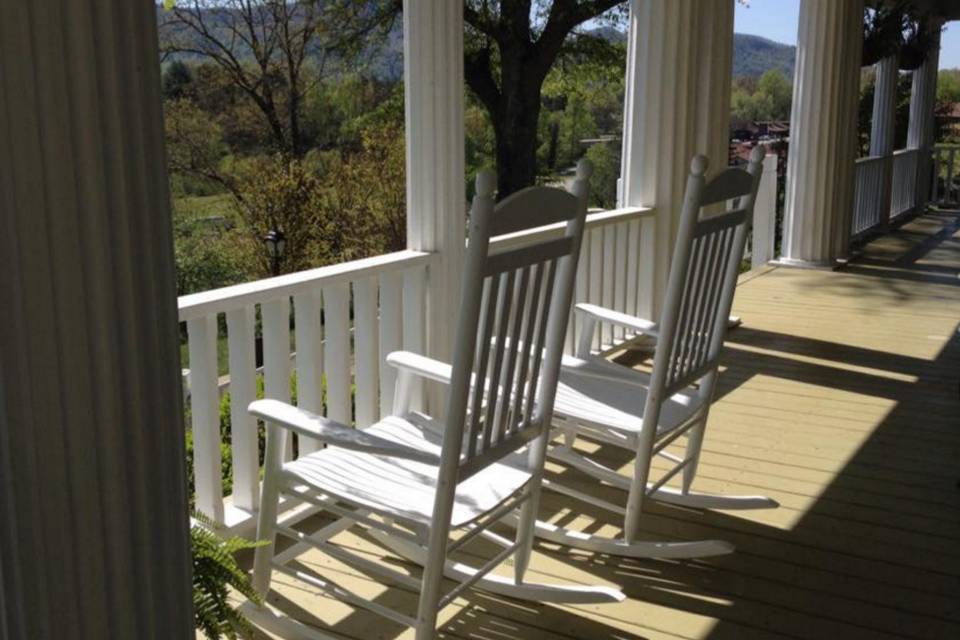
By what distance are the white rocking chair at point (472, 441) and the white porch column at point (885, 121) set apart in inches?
346

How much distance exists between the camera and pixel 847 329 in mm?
5914

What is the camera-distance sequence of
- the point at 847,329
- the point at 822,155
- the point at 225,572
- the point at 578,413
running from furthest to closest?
the point at 822,155
the point at 847,329
the point at 578,413
the point at 225,572

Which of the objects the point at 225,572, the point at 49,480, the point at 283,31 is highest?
the point at 283,31

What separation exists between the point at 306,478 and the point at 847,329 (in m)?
4.39

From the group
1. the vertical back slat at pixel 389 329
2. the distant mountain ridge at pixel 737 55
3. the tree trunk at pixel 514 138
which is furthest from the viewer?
the tree trunk at pixel 514 138

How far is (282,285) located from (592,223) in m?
2.08

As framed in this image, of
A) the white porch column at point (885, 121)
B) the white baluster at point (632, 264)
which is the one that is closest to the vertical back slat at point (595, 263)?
the white baluster at point (632, 264)

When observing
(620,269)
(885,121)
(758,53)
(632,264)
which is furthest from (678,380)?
(758,53)

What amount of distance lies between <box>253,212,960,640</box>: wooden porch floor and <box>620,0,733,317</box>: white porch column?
2.47 ft

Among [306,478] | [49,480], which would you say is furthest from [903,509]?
[49,480]

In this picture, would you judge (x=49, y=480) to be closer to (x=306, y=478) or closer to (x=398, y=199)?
(x=306, y=478)

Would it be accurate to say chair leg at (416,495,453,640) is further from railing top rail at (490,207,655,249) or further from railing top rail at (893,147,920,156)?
railing top rail at (893,147,920,156)

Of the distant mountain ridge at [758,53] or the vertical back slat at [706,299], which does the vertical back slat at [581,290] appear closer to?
the vertical back slat at [706,299]

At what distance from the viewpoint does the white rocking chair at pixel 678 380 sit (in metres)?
2.64
